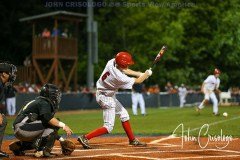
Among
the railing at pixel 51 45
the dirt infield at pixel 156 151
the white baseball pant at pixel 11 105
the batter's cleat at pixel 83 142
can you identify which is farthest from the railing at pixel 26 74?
the batter's cleat at pixel 83 142

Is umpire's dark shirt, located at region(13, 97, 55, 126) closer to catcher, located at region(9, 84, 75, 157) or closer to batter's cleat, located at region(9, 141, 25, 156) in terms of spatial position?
catcher, located at region(9, 84, 75, 157)

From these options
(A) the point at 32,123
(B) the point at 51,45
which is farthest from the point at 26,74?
(A) the point at 32,123

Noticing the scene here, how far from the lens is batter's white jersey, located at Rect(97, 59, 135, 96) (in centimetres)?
1143

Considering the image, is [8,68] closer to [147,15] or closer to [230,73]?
[147,15]

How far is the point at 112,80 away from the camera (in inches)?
455

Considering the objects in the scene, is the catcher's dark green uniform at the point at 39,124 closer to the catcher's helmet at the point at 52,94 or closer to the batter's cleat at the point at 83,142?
the catcher's helmet at the point at 52,94

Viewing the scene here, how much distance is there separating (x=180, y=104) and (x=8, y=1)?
17.9 meters

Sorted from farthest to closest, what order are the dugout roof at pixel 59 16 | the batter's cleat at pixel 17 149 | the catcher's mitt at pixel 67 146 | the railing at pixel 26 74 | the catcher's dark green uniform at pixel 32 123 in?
the railing at pixel 26 74 < the dugout roof at pixel 59 16 < the batter's cleat at pixel 17 149 < the catcher's mitt at pixel 67 146 < the catcher's dark green uniform at pixel 32 123

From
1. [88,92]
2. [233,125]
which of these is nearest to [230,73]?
[88,92]

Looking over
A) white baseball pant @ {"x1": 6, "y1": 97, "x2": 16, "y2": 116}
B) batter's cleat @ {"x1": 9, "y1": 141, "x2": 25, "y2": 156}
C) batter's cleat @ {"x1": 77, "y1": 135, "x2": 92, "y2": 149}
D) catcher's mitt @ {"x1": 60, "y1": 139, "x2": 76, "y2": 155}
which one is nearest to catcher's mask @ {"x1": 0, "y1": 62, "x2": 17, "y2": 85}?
batter's cleat @ {"x1": 9, "y1": 141, "x2": 25, "y2": 156}

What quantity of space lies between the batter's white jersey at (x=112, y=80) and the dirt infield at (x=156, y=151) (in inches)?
47.5

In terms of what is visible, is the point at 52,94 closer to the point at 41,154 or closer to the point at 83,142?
the point at 41,154

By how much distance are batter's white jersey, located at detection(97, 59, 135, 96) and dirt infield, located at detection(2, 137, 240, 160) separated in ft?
3.95

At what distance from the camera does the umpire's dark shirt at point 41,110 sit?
9602mm
